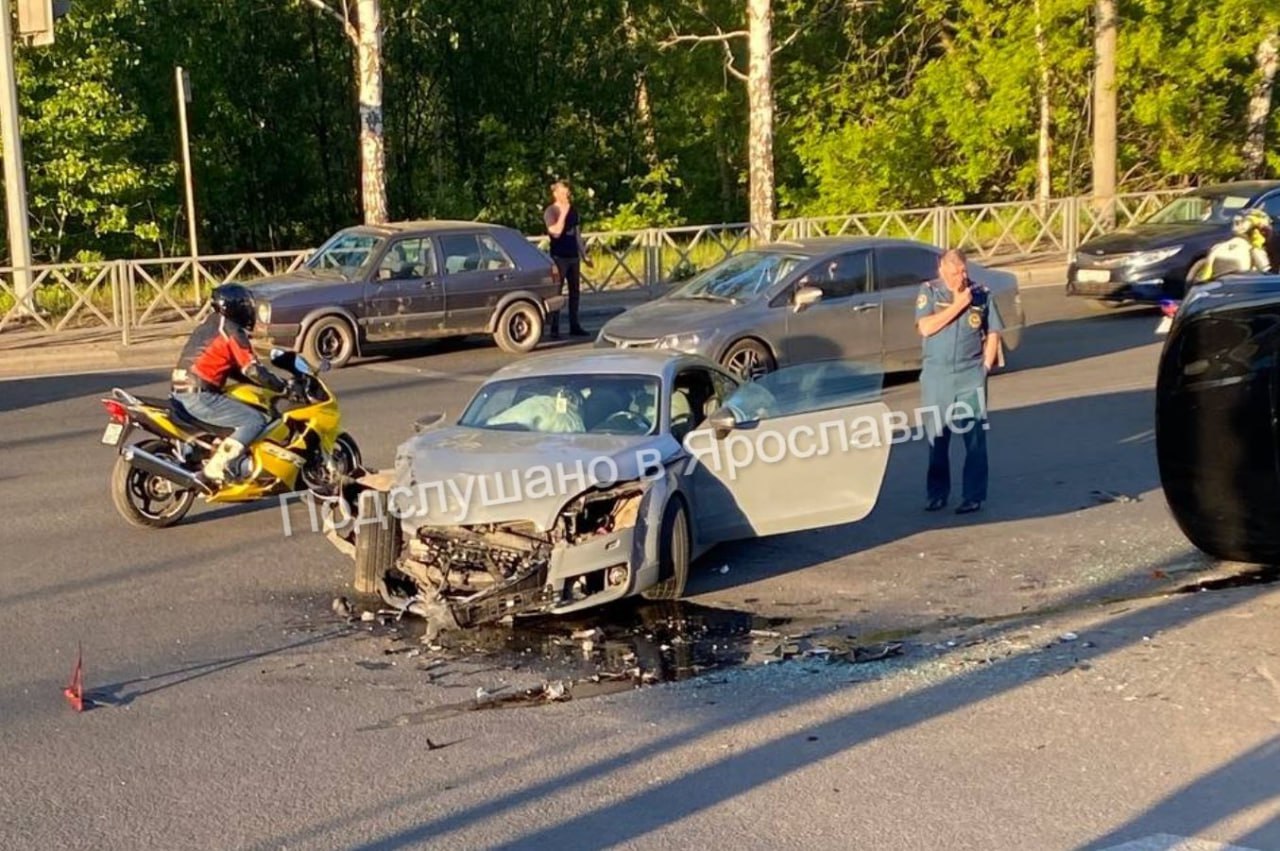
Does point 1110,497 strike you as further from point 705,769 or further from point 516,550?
point 705,769

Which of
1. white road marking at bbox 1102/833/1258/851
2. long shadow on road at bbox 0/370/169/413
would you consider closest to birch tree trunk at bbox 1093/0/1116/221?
long shadow on road at bbox 0/370/169/413

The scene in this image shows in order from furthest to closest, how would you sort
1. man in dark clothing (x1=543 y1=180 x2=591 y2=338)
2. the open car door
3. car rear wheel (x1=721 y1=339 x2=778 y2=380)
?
man in dark clothing (x1=543 y1=180 x2=591 y2=338), car rear wheel (x1=721 y1=339 x2=778 y2=380), the open car door

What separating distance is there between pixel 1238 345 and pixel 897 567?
223cm

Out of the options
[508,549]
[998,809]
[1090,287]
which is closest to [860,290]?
[1090,287]

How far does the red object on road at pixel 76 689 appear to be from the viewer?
629 cm

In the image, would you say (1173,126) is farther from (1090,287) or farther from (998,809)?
(998,809)

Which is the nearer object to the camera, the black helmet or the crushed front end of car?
the crushed front end of car

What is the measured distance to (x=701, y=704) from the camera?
6.29 meters

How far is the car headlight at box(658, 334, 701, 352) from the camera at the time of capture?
533 inches

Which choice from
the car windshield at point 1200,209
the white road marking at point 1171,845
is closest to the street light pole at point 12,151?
the car windshield at point 1200,209

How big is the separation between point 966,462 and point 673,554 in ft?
9.48

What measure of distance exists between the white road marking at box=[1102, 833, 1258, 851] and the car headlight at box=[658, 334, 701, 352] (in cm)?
901

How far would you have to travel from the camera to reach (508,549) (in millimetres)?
7211

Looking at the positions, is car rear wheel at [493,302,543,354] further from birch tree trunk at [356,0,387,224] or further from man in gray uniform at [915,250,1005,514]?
man in gray uniform at [915,250,1005,514]
